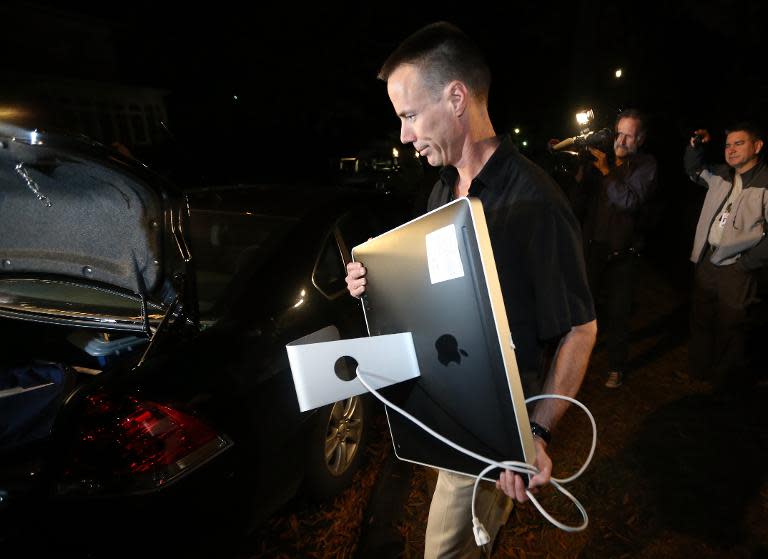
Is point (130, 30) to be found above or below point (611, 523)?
above

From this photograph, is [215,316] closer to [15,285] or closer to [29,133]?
[29,133]

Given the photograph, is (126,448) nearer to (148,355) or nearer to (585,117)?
(148,355)

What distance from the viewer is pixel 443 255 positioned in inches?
40.6

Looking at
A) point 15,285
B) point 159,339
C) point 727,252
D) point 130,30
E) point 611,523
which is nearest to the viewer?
point 159,339

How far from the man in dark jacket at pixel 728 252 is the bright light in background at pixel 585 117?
90 centimetres

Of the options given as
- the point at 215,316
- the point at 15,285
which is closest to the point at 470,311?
the point at 215,316

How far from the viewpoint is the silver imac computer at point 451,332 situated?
965 mm

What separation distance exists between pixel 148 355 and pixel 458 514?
125cm

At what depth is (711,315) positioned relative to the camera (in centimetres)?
343

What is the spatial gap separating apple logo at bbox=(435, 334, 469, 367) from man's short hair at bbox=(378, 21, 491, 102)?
0.73 m

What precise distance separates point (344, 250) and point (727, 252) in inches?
105

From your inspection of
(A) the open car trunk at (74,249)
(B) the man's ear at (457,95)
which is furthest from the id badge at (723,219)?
(A) the open car trunk at (74,249)

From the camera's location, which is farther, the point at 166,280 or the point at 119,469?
the point at 166,280

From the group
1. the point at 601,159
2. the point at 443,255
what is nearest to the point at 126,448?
the point at 443,255
